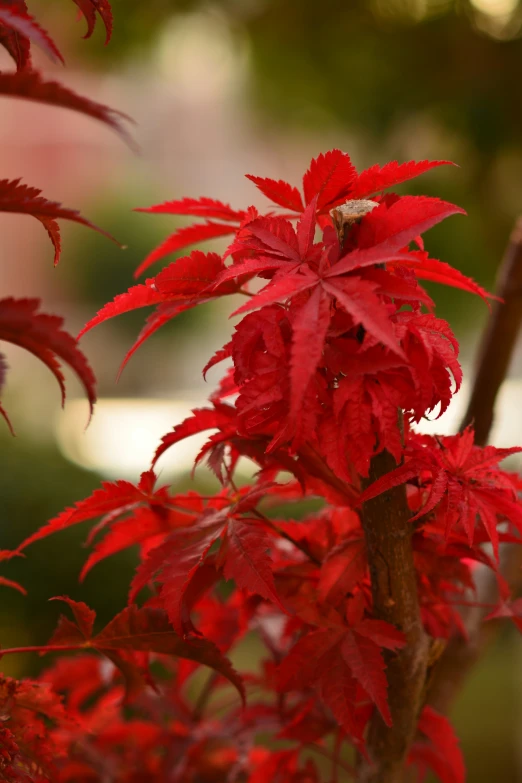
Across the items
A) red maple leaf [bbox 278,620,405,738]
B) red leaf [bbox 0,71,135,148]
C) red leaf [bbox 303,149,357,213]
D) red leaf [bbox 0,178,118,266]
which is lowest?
red maple leaf [bbox 278,620,405,738]

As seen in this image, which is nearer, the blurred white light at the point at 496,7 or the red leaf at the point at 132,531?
the red leaf at the point at 132,531

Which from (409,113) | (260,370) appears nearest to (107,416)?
(409,113)

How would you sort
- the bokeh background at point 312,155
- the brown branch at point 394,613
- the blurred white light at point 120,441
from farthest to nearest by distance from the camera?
the blurred white light at point 120,441
the bokeh background at point 312,155
the brown branch at point 394,613

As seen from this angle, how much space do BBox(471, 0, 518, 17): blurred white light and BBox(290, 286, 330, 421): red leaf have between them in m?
1.44

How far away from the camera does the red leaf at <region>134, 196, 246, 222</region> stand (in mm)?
328

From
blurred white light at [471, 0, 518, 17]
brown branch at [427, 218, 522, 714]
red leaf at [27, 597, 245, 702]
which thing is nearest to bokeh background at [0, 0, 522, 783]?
blurred white light at [471, 0, 518, 17]

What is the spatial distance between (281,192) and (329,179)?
0.07 ft

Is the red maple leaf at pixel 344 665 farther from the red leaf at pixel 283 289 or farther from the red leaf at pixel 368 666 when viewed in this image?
the red leaf at pixel 283 289

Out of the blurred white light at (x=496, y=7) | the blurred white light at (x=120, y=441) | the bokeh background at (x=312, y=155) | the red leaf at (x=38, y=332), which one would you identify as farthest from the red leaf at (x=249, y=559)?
the blurred white light at (x=496, y=7)

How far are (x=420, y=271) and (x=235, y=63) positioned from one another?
1789 millimetres

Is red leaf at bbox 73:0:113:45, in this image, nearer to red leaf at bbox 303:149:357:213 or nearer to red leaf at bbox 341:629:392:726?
red leaf at bbox 303:149:357:213

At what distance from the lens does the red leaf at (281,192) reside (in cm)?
29

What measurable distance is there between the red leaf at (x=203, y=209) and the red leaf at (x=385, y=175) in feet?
0.17

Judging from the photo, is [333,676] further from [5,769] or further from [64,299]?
[64,299]
